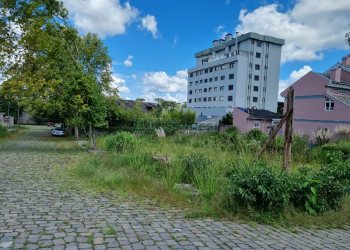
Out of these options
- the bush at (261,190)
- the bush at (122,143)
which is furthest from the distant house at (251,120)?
the bush at (261,190)

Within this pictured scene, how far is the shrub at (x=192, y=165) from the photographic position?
8.46 metres

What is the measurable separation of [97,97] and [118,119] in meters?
13.0

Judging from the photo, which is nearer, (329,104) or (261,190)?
(261,190)

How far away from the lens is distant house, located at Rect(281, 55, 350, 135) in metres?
28.9

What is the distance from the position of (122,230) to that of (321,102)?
29.8 metres

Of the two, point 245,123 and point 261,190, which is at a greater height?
point 245,123

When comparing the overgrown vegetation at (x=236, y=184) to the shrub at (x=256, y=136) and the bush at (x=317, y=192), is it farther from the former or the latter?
the shrub at (x=256, y=136)

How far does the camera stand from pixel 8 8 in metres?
15.9

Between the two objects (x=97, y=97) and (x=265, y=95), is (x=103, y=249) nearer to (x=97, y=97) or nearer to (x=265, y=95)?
(x=97, y=97)

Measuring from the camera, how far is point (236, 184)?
5.82 metres

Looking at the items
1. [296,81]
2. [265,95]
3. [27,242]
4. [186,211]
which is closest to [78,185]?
[186,211]

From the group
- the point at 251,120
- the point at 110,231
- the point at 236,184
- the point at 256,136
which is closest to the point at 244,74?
the point at 251,120

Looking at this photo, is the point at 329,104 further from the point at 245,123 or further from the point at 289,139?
the point at 289,139

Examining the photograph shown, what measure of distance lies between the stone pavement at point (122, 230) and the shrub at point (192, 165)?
2.06m
